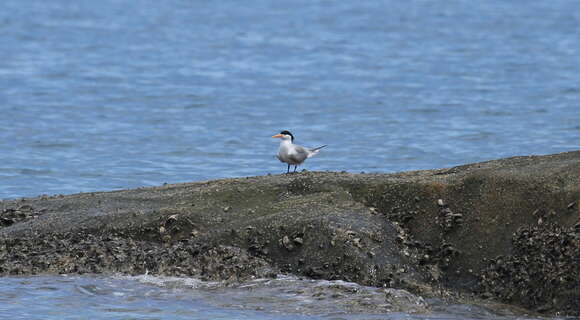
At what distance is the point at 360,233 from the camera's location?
393 inches

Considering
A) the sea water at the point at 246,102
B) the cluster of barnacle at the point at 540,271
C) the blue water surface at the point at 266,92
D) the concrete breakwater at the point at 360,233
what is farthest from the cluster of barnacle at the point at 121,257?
the blue water surface at the point at 266,92

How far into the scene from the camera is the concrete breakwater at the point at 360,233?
956 cm

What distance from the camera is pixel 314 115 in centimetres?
2631

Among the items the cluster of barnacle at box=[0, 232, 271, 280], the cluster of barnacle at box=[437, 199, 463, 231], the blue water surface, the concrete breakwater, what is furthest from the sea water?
the cluster of barnacle at box=[437, 199, 463, 231]

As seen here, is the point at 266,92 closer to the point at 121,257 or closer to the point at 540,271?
the point at 121,257

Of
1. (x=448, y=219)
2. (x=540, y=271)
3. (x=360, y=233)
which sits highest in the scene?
(x=448, y=219)

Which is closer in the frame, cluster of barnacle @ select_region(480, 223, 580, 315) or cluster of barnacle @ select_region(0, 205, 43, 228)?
cluster of barnacle @ select_region(480, 223, 580, 315)

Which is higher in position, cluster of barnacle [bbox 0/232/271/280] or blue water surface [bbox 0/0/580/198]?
blue water surface [bbox 0/0/580/198]

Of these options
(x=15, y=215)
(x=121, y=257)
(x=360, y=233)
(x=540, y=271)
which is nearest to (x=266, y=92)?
(x=15, y=215)

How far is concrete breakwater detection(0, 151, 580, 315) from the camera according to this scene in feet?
31.4

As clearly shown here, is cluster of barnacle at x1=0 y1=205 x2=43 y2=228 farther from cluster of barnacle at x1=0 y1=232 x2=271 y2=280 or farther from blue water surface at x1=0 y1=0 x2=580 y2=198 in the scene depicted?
blue water surface at x1=0 y1=0 x2=580 y2=198

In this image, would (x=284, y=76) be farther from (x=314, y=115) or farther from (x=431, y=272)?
(x=431, y=272)

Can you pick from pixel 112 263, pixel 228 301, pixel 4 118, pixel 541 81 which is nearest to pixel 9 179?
pixel 4 118

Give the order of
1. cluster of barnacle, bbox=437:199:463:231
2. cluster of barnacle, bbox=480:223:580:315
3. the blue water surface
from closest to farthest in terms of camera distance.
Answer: cluster of barnacle, bbox=480:223:580:315 < cluster of barnacle, bbox=437:199:463:231 < the blue water surface
